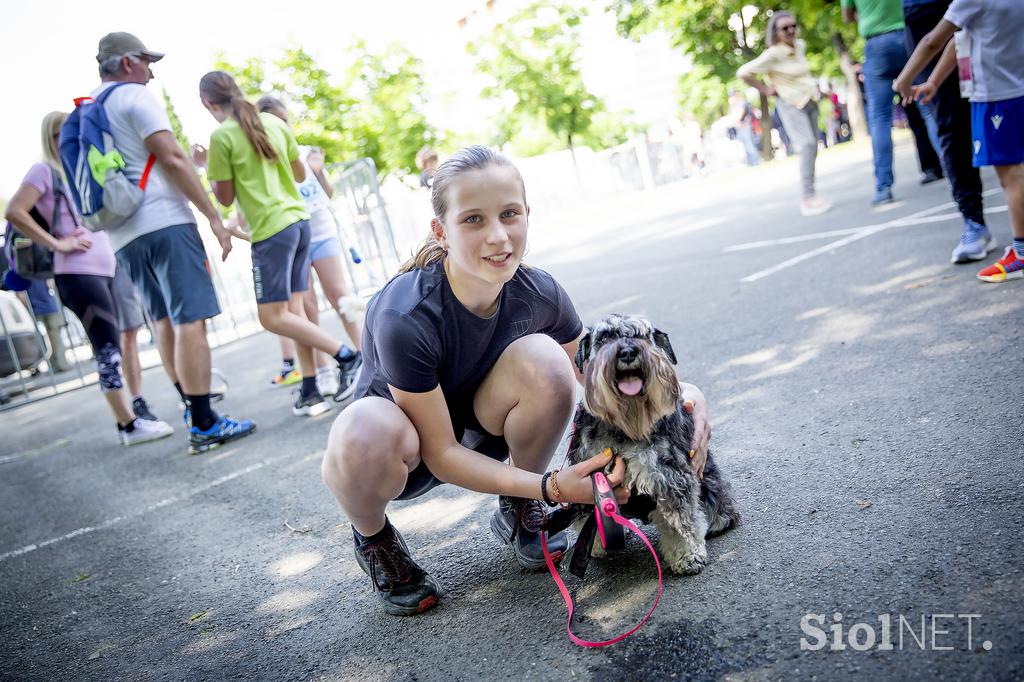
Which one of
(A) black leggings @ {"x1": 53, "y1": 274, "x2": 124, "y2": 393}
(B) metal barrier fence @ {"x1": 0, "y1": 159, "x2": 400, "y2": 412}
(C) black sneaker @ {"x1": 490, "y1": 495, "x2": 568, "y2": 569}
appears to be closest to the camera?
(C) black sneaker @ {"x1": 490, "y1": 495, "x2": 568, "y2": 569}

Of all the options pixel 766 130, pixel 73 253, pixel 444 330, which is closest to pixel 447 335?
pixel 444 330

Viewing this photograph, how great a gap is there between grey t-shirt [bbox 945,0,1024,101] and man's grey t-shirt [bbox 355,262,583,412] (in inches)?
136

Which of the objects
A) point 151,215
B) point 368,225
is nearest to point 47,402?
point 368,225

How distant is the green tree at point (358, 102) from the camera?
28945mm

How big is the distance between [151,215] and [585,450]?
14.0ft

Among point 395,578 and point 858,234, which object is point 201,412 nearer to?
point 395,578

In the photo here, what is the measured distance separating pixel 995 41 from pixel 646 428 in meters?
3.85

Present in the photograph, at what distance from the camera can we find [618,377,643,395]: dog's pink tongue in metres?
2.46

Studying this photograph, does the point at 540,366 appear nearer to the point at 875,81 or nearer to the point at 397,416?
the point at 397,416

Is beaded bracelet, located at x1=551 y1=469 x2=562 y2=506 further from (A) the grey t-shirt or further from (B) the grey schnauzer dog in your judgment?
(A) the grey t-shirt

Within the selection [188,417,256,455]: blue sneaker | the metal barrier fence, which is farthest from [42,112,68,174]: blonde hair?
the metal barrier fence

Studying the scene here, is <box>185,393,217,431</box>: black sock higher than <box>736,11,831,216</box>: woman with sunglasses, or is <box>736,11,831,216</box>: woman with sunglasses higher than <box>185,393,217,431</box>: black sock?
<box>736,11,831,216</box>: woman with sunglasses

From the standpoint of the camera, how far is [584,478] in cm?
257

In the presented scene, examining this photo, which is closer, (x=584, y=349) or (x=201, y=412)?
(x=584, y=349)
